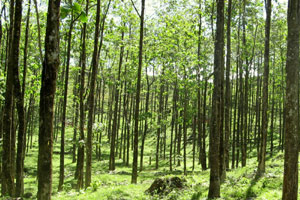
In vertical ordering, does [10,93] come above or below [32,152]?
above

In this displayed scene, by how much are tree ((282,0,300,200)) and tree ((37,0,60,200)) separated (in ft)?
20.3

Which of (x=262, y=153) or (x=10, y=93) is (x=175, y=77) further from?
(x=10, y=93)

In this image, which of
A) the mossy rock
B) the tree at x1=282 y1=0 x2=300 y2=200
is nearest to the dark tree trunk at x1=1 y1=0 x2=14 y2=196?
the mossy rock

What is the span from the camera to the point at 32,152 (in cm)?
3944

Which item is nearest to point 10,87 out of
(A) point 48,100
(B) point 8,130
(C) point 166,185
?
(B) point 8,130

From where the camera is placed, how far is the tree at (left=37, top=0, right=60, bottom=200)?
450cm

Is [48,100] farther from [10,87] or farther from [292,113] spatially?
[10,87]

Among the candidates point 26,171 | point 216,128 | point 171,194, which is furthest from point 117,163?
point 216,128

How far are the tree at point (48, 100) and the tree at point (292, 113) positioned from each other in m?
6.18

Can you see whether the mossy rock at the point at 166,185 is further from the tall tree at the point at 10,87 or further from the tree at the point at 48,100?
the tree at the point at 48,100

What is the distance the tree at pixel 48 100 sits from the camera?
14.8 ft

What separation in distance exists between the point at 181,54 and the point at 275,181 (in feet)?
34.1

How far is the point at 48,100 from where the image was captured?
15.0 feet

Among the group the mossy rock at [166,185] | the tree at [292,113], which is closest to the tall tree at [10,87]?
the mossy rock at [166,185]
